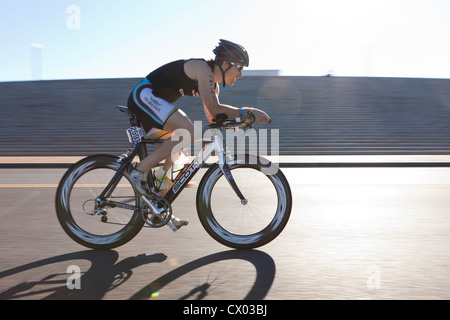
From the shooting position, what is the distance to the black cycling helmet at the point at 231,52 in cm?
388

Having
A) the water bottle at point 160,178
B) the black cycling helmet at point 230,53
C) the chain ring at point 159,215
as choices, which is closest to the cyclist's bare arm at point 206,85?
the black cycling helmet at point 230,53

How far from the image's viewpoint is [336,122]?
21938 mm

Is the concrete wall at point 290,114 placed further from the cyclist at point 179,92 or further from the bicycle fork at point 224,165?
the cyclist at point 179,92

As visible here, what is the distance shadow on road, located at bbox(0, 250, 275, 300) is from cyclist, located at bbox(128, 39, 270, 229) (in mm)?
497

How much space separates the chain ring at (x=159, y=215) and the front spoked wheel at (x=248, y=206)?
0.92ft

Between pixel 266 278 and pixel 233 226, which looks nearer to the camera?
pixel 266 278

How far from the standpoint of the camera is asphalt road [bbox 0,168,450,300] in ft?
9.77

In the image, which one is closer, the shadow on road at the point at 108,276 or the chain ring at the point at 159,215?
the shadow on road at the point at 108,276

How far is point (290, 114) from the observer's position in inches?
915

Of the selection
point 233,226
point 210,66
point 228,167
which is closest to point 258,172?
point 228,167

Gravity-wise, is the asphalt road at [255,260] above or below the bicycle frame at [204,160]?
below

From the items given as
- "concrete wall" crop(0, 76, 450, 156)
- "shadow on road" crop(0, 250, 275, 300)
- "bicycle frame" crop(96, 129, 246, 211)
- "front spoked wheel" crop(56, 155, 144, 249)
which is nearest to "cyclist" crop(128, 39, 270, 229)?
"bicycle frame" crop(96, 129, 246, 211)
